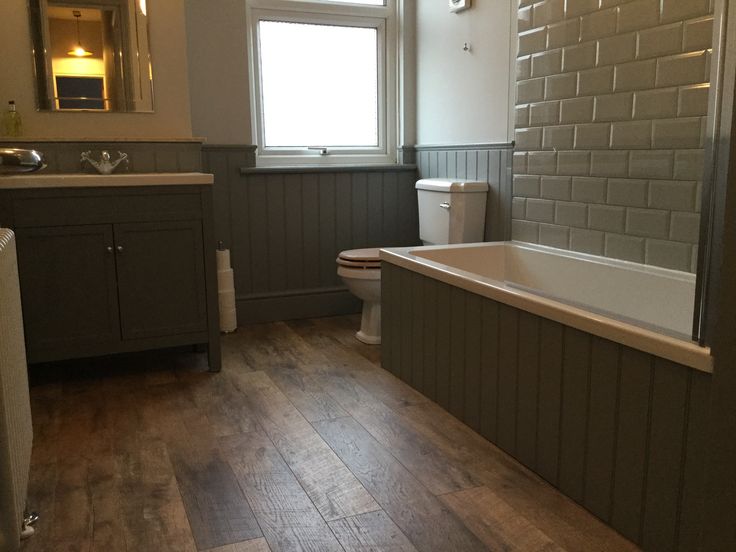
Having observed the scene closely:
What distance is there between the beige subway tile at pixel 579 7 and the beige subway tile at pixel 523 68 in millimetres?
298

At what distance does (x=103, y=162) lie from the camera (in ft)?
10.5

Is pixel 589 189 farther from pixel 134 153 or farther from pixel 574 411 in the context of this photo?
pixel 134 153

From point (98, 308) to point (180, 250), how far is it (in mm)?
417

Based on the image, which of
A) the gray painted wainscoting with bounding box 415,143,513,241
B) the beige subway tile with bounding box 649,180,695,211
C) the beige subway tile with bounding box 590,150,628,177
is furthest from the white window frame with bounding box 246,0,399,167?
the beige subway tile with bounding box 649,180,695,211

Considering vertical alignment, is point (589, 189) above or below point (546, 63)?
below

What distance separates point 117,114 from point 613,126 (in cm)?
228

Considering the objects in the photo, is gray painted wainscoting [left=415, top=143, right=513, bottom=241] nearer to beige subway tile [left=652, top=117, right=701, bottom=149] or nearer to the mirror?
beige subway tile [left=652, top=117, right=701, bottom=149]

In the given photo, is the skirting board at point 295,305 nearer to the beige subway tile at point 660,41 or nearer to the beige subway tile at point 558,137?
the beige subway tile at point 558,137

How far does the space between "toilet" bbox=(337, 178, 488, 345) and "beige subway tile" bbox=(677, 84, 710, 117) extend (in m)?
1.23

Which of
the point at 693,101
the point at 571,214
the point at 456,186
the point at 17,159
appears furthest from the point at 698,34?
the point at 17,159

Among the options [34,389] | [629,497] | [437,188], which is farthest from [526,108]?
[34,389]

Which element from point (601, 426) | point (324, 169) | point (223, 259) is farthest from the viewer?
point (324, 169)

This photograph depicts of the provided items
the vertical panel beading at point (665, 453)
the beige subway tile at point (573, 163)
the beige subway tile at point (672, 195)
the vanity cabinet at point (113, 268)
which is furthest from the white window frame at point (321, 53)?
the vertical panel beading at point (665, 453)

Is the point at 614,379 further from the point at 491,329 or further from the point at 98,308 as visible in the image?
the point at 98,308
